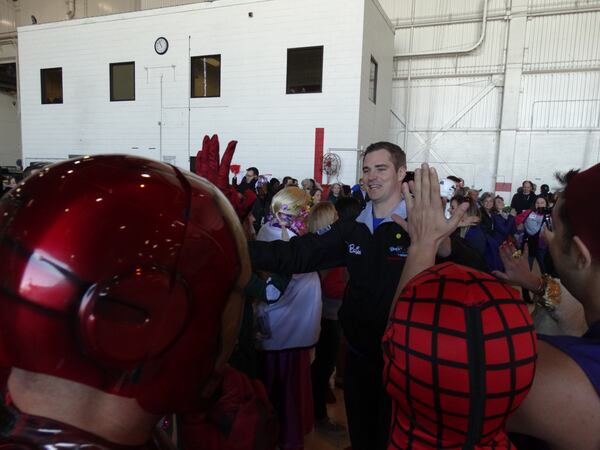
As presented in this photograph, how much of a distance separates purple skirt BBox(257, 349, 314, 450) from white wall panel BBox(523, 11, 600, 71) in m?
13.6

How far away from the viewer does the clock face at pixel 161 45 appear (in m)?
12.0

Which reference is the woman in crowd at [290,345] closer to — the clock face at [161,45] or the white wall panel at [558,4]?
the clock face at [161,45]

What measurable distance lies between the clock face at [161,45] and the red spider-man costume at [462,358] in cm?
1309

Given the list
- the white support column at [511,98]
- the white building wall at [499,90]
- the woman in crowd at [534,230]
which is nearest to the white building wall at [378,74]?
the white building wall at [499,90]

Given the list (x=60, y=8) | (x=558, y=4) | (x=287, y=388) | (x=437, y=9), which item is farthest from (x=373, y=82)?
(x=60, y=8)

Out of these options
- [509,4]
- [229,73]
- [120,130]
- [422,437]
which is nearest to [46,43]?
[120,130]

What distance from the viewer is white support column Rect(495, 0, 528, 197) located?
494 inches

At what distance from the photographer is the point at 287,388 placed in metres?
2.40

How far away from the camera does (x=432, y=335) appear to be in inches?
25.6

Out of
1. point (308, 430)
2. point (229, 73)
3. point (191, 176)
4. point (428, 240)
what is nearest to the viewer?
point (191, 176)

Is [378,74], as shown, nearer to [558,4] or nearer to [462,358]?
[558,4]

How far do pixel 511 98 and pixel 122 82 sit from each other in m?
12.1

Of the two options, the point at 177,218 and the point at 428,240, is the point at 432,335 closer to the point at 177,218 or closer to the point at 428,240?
the point at 177,218

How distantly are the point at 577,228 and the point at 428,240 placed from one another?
41 cm
